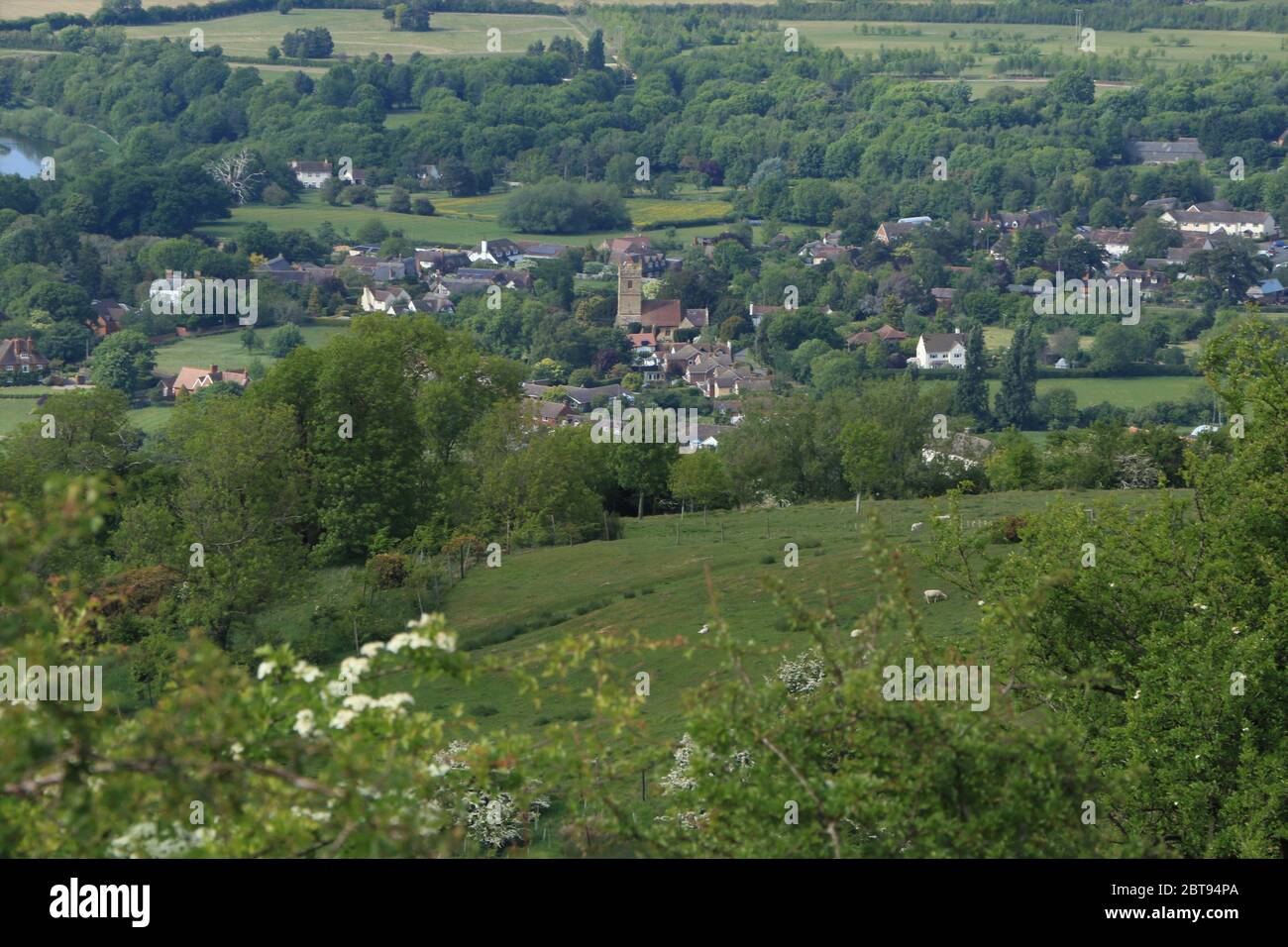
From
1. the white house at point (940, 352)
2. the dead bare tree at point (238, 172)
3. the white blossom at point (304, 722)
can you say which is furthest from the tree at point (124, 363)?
the white blossom at point (304, 722)

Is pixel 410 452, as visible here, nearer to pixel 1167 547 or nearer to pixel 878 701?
pixel 1167 547

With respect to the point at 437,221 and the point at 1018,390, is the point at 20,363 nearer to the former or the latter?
the point at 1018,390

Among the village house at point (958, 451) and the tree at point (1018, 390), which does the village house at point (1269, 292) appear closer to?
the tree at point (1018, 390)

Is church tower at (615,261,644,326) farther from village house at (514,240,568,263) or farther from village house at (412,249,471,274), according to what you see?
village house at (412,249,471,274)

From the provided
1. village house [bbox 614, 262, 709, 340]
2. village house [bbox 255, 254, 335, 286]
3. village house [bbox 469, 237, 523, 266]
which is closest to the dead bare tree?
village house [bbox 469, 237, 523, 266]

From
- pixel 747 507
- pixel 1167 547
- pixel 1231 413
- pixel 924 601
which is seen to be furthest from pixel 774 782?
pixel 747 507
